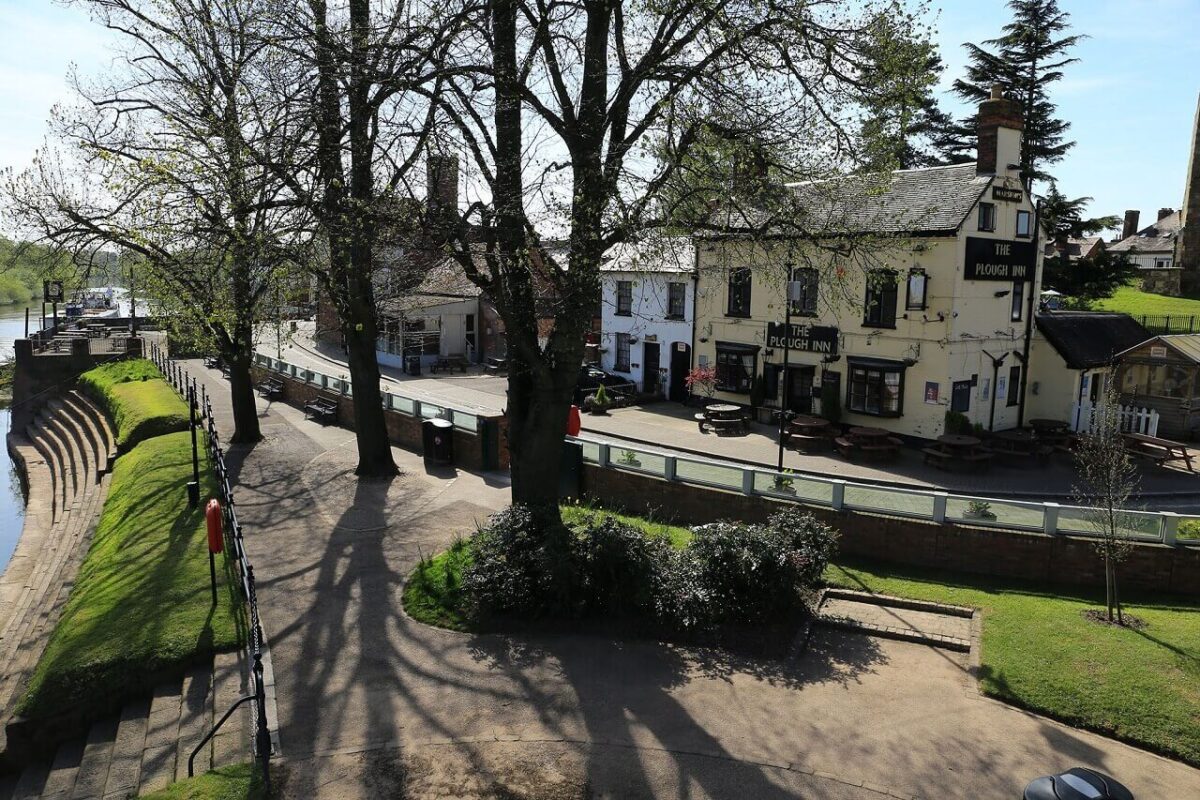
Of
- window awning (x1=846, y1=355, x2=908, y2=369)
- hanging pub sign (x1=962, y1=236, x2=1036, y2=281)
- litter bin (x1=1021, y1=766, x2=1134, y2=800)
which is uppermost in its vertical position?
hanging pub sign (x1=962, y1=236, x2=1036, y2=281)

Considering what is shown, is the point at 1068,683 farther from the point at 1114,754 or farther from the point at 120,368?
the point at 120,368

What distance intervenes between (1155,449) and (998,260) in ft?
21.3

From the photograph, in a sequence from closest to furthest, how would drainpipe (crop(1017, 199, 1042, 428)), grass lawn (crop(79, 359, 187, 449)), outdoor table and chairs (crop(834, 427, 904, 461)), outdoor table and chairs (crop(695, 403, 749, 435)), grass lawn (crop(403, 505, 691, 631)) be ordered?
grass lawn (crop(403, 505, 691, 631)) < outdoor table and chairs (crop(834, 427, 904, 461)) < grass lawn (crop(79, 359, 187, 449)) < drainpipe (crop(1017, 199, 1042, 428)) < outdoor table and chairs (crop(695, 403, 749, 435))

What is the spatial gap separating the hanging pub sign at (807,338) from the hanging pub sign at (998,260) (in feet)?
14.0

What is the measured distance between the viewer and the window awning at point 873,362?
78.5ft

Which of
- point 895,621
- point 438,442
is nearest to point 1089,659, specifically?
point 895,621

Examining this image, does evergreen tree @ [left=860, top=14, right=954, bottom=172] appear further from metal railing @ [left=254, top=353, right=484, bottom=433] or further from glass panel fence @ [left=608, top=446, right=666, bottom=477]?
metal railing @ [left=254, top=353, right=484, bottom=433]

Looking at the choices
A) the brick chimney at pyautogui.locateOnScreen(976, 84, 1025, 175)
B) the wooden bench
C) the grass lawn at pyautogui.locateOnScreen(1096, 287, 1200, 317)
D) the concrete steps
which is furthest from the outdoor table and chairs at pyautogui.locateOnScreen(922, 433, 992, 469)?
the grass lawn at pyautogui.locateOnScreen(1096, 287, 1200, 317)

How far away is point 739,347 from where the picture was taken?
2836 cm

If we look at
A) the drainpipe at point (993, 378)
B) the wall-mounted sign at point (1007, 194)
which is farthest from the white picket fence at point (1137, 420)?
the wall-mounted sign at point (1007, 194)

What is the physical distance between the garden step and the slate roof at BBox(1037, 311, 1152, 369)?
1711 centimetres

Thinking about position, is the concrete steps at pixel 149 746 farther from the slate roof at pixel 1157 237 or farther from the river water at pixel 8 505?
the slate roof at pixel 1157 237

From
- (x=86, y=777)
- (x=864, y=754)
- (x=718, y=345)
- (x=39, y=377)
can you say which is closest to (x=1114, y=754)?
(x=864, y=754)

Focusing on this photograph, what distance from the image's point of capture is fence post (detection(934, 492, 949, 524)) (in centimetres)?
1288
